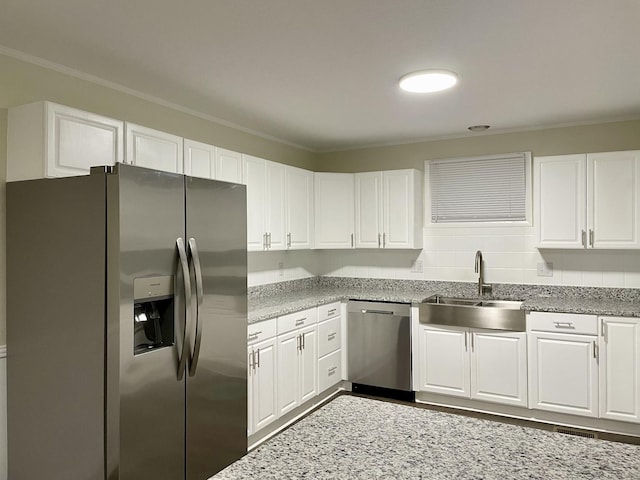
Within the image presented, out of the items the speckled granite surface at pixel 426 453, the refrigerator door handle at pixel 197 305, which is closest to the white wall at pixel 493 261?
the refrigerator door handle at pixel 197 305

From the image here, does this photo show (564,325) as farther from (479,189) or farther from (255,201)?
(255,201)

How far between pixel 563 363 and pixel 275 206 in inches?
102

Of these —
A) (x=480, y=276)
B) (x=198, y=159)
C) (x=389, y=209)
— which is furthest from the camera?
(x=389, y=209)

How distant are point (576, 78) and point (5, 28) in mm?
3121

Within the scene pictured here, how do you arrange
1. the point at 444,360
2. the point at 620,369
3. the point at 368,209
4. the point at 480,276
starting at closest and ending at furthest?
the point at 620,369
the point at 444,360
the point at 480,276
the point at 368,209

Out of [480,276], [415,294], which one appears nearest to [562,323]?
[480,276]

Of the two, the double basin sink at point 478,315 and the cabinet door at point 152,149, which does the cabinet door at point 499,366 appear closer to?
the double basin sink at point 478,315

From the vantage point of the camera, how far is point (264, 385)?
3.44m


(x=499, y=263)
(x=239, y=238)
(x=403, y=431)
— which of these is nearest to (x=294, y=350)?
(x=239, y=238)

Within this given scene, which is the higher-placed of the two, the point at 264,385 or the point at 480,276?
the point at 480,276

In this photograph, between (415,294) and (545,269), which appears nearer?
(545,269)

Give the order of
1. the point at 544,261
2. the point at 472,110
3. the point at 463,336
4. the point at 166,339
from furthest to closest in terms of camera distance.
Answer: the point at 544,261, the point at 463,336, the point at 472,110, the point at 166,339

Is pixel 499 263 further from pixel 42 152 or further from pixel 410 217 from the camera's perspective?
pixel 42 152

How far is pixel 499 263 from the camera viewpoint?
4.50 m
